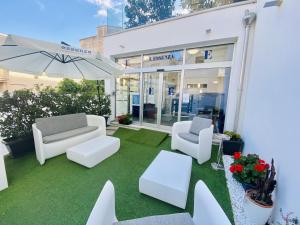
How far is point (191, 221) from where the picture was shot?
1.24 m

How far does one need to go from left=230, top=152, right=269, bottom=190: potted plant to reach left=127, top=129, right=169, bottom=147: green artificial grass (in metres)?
2.18

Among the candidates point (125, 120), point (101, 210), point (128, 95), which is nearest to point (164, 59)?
point (128, 95)

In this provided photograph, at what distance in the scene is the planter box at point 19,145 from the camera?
3027mm

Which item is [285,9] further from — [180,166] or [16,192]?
[16,192]

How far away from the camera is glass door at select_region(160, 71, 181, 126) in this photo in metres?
4.97

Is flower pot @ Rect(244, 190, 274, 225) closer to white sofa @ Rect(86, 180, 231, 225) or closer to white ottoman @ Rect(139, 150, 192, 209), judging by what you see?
white ottoman @ Rect(139, 150, 192, 209)

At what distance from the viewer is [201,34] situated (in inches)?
164

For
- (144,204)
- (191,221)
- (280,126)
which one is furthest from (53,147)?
(280,126)

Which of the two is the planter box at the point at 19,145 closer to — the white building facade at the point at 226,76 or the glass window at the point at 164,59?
the white building facade at the point at 226,76

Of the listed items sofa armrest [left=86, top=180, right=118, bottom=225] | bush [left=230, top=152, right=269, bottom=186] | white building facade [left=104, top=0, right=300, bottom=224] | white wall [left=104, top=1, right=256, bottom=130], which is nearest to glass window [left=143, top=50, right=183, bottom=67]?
white building facade [left=104, top=0, right=300, bottom=224]

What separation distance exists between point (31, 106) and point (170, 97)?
4.06m

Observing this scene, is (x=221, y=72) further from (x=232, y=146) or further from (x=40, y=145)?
(x=40, y=145)

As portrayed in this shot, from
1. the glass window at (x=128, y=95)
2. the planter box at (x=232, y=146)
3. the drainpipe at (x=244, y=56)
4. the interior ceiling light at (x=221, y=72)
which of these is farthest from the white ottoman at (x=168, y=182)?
the glass window at (x=128, y=95)

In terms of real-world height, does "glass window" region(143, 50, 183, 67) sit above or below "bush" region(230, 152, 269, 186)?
above
